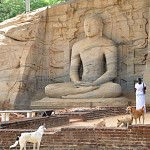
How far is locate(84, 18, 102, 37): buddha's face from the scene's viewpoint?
1575 centimetres

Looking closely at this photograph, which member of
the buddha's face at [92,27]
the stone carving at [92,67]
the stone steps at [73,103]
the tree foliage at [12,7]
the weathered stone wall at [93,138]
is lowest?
the weathered stone wall at [93,138]

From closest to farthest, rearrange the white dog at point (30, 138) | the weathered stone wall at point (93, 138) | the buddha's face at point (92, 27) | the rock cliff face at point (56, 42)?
the white dog at point (30, 138) < the weathered stone wall at point (93, 138) < the rock cliff face at point (56, 42) < the buddha's face at point (92, 27)

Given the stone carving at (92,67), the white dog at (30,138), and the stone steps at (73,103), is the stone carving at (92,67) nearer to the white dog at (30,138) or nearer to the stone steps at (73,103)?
the stone steps at (73,103)

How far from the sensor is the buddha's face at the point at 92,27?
51.7 feet

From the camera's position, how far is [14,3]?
93.1 ft

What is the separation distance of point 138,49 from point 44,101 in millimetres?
4093

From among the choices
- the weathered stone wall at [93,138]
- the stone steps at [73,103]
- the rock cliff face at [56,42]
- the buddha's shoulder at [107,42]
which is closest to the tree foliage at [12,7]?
the rock cliff face at [56,42]

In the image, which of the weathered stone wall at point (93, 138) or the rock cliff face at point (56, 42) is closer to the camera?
the weathered stone wall at point (93, 138)

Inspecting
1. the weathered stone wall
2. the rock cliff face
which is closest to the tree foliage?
the rock cliff face

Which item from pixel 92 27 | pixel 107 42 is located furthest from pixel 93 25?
pixel 107 42

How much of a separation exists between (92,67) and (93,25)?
1.65 metres

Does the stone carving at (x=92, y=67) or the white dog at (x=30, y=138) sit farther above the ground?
the stone carving at (x=92, y=67)

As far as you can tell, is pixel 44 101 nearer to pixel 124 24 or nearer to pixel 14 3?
pixel 124 24

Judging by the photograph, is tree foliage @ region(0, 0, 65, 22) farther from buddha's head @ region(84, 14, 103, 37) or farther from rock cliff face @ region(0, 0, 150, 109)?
buddha's head @ region(84, 14, 103, 37)
